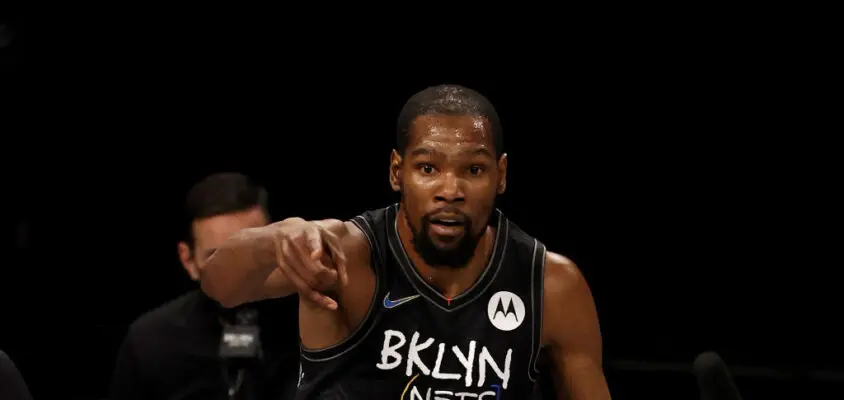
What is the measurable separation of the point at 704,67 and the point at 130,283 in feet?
6.44

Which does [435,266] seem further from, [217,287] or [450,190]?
[217,287]

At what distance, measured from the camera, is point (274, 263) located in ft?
4.95

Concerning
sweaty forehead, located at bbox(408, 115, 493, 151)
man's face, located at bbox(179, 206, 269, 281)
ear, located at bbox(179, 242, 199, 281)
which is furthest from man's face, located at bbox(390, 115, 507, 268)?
ear, located at bbox(179, 242, 199, 281)

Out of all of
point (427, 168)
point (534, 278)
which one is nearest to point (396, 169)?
point (427, 168)

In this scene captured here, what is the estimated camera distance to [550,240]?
3260mm

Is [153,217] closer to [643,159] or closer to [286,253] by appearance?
[643,159]

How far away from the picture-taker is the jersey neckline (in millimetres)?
1680

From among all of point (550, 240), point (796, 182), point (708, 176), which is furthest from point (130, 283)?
point (796, 182)

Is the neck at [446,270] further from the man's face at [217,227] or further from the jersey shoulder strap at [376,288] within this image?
the man's face at [217,227]

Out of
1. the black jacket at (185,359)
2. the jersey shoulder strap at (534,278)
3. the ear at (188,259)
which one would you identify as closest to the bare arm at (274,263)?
the jersey shoulder strap at (534,278)

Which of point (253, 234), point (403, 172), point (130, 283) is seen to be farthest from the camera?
point (130, 283)

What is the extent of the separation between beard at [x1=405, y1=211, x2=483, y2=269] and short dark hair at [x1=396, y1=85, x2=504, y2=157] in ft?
0.44

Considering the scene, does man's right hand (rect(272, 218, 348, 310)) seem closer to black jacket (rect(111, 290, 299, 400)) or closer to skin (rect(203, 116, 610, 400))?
skin (rect(203, 116, 610, 400))

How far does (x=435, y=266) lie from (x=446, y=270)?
0.07 feet
